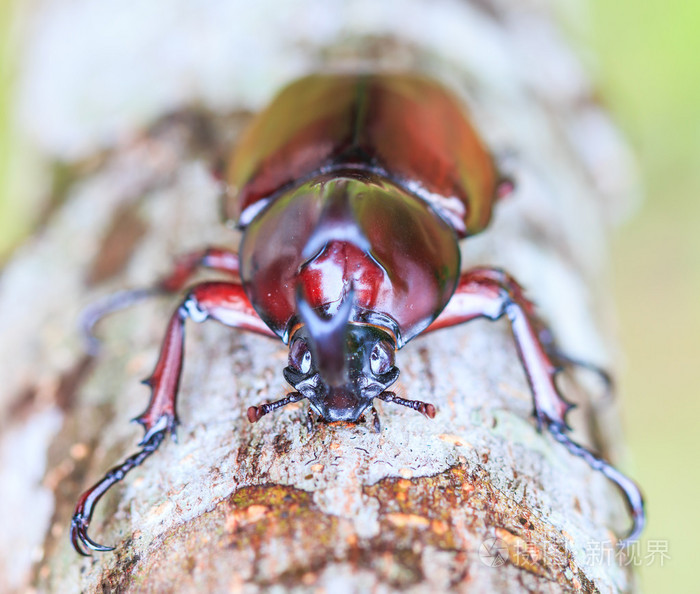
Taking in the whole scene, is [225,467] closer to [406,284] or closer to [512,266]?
[406,284]

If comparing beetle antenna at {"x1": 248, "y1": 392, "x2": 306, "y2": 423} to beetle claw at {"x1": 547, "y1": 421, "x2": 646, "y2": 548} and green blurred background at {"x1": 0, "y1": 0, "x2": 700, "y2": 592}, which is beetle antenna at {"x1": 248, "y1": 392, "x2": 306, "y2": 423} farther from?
green blurred background at {"x1": 0, "y1": 0, "x2": 700, "y2": 592}

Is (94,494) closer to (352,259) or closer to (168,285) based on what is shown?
(168,285)

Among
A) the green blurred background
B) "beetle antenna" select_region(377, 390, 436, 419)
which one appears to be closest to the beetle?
"beetle antenna" select_region(377, 390, 436, 419)

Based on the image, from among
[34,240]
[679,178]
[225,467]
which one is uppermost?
[679,178]

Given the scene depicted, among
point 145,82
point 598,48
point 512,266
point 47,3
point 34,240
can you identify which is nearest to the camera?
point 512,266

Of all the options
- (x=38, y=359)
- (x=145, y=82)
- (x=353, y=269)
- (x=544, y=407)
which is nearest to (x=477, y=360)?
(x=544, y=407)

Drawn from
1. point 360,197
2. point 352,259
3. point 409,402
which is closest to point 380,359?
point 409,402
